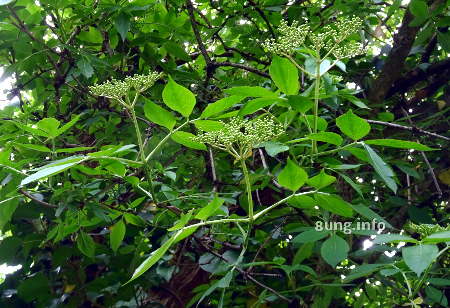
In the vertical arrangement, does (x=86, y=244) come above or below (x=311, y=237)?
below

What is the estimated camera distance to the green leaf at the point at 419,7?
1.43m

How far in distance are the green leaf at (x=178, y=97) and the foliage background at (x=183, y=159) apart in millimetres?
336

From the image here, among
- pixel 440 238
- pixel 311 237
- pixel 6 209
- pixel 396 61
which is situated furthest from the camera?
pixel 396 61

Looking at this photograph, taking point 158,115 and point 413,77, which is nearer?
point 158,115

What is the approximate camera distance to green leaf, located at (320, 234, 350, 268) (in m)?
0.98

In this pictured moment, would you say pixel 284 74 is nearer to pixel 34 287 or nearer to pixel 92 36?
pixel 92 36

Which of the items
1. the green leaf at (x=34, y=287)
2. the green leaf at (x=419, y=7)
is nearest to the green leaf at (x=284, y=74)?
the green leaf at (x=419, y=7)

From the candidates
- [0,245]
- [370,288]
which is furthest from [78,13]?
[370,288]

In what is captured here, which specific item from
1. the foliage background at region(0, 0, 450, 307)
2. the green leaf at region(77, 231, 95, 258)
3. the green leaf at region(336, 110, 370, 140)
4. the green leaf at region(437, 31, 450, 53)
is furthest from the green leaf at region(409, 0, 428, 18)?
the green leaf at region(77, 231, 95, 258)

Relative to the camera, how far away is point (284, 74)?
0.89m

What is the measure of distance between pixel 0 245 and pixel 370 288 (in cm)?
101

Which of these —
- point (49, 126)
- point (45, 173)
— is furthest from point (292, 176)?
point (49, 126)

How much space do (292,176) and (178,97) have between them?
0.76ft

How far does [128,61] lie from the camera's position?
5.47ft
